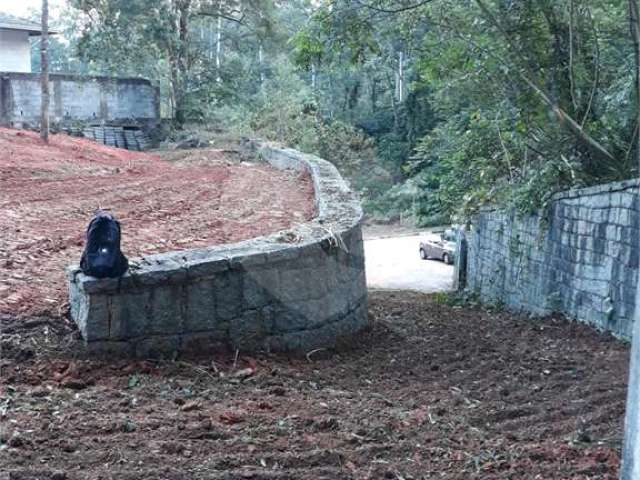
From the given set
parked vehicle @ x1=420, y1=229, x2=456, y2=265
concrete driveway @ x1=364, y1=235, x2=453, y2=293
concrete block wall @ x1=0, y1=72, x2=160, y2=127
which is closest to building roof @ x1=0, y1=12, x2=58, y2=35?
concrete block wall @ x1=0, y1=72, x2=160, y2=127

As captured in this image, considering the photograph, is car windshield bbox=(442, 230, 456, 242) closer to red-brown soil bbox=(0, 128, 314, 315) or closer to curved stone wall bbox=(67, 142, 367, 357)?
red-brown soil bbox=(0, 128, 314, 315)

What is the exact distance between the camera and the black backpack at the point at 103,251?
16.2 ft

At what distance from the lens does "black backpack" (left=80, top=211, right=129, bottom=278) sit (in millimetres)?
4945

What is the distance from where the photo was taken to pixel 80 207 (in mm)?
9570

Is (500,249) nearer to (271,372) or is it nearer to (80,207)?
(80,207)

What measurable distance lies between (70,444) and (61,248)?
11.9 feet

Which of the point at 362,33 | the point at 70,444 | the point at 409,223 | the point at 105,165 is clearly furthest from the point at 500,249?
the point at 409,223

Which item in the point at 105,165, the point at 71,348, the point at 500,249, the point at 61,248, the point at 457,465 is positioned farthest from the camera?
the point at 105,165

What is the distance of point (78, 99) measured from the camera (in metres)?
22.9

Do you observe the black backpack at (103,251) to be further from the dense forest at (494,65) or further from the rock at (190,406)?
the dense forest at (494,65)

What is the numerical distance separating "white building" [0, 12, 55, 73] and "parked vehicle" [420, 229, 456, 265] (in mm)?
14153

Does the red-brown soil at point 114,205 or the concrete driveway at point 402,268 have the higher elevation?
the red-brown soil at point 114,205

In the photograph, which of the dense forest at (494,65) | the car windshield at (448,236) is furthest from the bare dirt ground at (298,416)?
the car windshield at (448,236)

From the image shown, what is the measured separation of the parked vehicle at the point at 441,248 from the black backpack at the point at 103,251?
19266 mm
